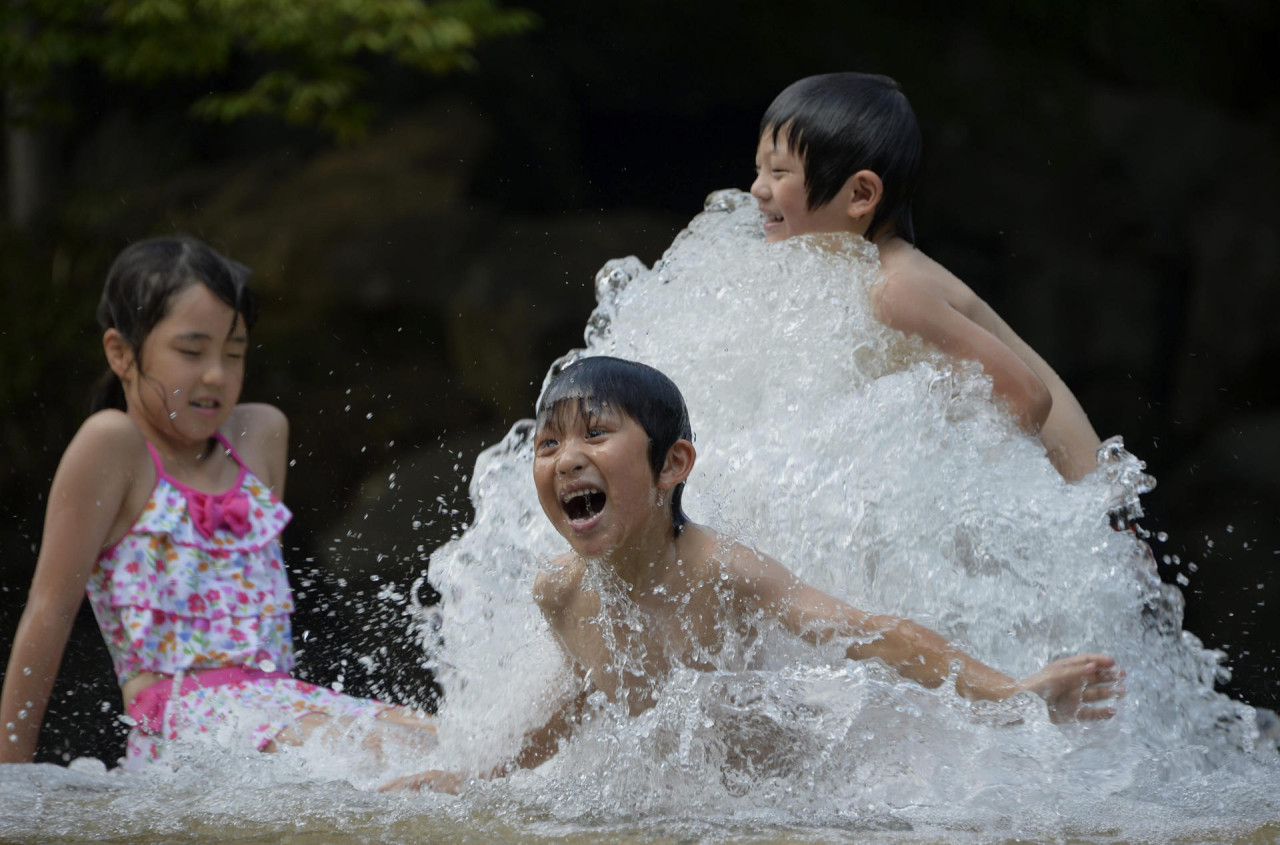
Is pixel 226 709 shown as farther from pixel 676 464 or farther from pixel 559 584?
pixel 676 464

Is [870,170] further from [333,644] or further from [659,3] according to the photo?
[659,3]

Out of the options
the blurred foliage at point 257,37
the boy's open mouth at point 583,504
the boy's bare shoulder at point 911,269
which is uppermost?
the blurred foliage at point 257,37

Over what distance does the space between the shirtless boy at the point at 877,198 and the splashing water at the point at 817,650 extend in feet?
0.19

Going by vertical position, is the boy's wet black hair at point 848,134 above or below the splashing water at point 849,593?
above

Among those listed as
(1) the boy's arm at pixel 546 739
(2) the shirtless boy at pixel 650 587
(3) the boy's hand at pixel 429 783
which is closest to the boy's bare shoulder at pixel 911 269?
(2) the shirtless boy at pixel 650 587

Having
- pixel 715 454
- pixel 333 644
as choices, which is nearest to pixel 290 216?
pixel 333 644

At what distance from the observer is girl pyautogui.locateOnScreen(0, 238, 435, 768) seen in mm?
2855

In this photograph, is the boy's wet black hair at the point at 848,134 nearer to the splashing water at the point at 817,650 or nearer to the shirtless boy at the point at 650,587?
the splashing water at the point at 817,650

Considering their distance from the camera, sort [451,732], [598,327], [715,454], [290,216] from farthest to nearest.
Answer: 1. [290,216]
2. [598,327]
3. [715,454]
4. [451,732]

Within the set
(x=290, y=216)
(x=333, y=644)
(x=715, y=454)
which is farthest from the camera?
(x=290, y=216)

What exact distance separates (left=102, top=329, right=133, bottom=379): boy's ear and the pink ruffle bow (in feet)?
1.08

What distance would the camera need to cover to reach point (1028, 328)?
703cm

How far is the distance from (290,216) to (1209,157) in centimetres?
486

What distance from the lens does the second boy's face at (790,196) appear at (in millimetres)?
3006
